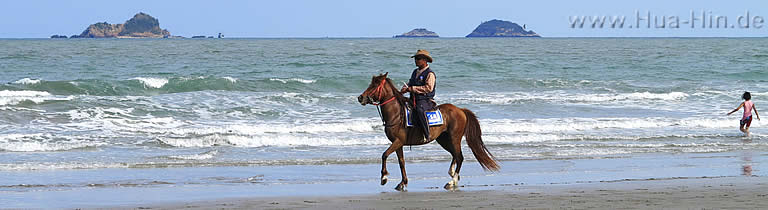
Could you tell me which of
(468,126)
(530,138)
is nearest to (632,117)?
(530,138)

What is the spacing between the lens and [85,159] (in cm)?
1288

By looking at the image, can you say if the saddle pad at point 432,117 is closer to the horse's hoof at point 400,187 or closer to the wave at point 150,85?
the horse's hoof at point 400,187

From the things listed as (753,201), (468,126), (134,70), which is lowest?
(753,201)

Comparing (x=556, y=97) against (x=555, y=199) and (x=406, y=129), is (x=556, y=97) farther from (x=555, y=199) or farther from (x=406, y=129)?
(x=555, y=199)

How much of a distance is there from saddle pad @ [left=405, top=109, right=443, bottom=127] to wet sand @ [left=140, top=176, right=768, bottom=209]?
777 mm

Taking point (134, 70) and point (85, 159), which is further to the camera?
point (134, 70)

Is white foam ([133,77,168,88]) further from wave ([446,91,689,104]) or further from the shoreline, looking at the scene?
the shoreline

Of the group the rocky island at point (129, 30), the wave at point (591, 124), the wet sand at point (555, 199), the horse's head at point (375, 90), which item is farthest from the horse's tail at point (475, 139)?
the rocky island at point (129, 30)

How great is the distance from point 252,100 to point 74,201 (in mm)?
15350

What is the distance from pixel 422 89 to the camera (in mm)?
9492

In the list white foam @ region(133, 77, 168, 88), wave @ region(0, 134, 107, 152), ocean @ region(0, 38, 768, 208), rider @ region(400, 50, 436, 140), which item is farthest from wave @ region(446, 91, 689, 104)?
rider @ region(400, 50, 436, 140)

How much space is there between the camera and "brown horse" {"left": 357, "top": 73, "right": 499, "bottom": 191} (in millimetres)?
9289

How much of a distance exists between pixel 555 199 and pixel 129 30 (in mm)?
190860

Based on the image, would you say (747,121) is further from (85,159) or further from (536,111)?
(85,159)
